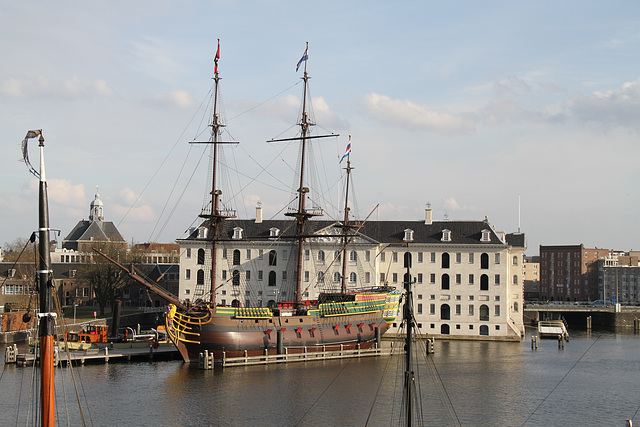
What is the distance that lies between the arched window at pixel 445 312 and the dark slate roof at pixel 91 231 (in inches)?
3564

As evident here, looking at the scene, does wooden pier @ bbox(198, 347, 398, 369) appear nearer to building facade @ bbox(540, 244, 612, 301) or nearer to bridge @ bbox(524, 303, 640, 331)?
bridge @ bbox(524, 303, 640, 331)

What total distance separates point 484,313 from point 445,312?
422cm

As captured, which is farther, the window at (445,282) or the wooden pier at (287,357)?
the window at (445,282)

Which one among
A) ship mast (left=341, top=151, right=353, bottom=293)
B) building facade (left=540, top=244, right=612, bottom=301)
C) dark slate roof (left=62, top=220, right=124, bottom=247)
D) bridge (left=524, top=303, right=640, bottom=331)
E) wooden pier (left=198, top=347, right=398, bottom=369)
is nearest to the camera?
wooden pier (left=198, top=347, right=398, bottom=369)

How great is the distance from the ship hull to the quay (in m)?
4.65

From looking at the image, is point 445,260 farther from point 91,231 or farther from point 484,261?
point 91,231

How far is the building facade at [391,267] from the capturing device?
78562 mm


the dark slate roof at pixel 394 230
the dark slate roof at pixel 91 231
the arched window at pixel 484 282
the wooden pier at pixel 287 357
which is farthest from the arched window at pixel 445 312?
the dark slate roof at pixel 91 231

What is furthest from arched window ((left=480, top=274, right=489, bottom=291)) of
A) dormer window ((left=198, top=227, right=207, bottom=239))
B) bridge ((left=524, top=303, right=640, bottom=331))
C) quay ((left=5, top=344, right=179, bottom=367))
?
quay ((left=5, top=344, right=179, bottom=367))

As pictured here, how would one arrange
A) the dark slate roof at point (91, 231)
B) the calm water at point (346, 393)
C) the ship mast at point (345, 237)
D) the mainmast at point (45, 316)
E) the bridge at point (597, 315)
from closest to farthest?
the mainmast at point (45, 316)
the calm water at point (346, 393)
the ship mast at point (345, 237)
the bridge at point (597, 315)
the dark slate roof at point (91, 231)

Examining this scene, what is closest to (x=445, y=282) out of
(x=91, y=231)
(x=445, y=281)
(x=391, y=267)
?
(x=445, y=281)

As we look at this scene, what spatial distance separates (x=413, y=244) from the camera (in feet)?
264

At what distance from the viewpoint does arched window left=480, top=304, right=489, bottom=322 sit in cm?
7844

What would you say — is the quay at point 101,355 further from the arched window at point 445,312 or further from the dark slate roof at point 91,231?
the dark slate roof at point 91,231
